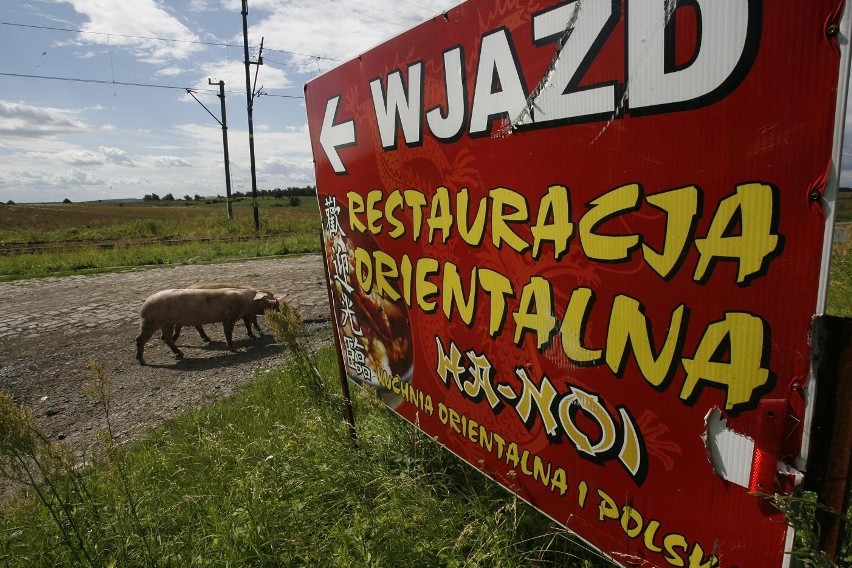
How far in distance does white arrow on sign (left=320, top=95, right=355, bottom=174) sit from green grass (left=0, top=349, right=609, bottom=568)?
150 cm

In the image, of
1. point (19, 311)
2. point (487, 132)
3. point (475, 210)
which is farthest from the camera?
point (19, 311)

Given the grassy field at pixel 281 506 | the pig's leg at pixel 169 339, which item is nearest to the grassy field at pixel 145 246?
the pig's leg at pixel 169 339

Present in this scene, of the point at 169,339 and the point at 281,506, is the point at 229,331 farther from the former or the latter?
the point at 281,506

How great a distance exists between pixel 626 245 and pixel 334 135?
2124 mm

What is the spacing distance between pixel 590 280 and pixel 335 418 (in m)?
2.52

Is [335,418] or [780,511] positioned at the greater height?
[780,511]

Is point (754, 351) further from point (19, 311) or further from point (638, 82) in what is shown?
point (19, 311)

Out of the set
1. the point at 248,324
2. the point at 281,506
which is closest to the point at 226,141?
the point at 248,324

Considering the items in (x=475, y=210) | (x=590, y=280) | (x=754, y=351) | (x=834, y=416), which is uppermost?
(x=475, y=210)

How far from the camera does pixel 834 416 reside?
116cm

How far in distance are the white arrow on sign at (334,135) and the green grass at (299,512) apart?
4.93 ft

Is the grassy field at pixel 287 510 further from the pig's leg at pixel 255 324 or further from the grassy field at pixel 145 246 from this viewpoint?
the grassy field at pixel 145 246

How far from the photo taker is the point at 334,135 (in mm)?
3078

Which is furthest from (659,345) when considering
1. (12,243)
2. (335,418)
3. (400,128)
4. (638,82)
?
(12,243)
